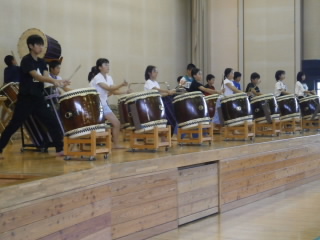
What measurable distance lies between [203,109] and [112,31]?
440 cm

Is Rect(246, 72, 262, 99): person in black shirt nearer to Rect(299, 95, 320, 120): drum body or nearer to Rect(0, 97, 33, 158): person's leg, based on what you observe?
Rect(299, 95, 320, 120): drum body

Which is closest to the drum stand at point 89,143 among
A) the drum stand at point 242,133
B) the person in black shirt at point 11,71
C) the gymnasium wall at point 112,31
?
the drum stand at point 242,133

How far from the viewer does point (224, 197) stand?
5730mm

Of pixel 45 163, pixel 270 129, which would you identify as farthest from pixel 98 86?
pixel 270 129

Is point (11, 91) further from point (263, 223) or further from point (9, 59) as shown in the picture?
point (263, 223)

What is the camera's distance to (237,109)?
7.08 meters

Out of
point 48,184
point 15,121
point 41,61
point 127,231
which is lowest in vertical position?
point 127,231

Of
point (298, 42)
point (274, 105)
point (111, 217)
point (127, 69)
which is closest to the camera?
point (111, 217)

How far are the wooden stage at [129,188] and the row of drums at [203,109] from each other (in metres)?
0.37

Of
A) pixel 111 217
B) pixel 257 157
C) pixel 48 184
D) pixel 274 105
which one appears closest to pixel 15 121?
pixel 111 217

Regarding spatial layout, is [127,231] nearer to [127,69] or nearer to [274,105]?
[274,105]

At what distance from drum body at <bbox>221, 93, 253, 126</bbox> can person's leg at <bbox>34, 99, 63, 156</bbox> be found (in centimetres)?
247

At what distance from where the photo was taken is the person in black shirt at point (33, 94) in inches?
196

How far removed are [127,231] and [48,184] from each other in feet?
3.55
